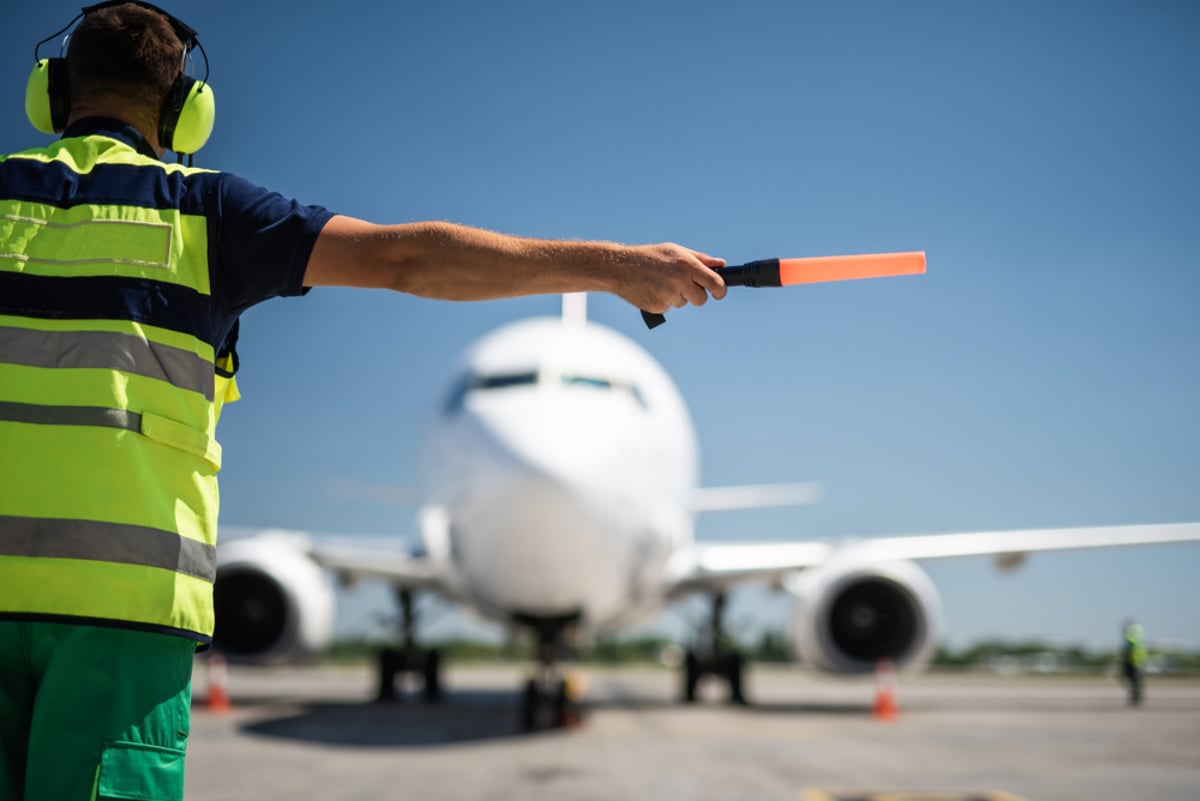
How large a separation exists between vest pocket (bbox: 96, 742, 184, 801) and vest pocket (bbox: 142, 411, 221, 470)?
40 cm

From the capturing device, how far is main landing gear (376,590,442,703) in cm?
1285

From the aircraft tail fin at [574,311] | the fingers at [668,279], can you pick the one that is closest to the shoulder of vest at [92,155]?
the fingers at [668,279]

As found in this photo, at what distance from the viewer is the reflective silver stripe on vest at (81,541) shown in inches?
52.8

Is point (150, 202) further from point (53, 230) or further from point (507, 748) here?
point (507, 748)

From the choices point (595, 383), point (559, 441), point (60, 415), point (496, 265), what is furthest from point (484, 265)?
point (595, 383)

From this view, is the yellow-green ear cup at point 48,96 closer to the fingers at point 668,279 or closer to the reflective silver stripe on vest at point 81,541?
the reflective silver stripe on vest at point 81,541

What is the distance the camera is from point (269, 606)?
1091 cm

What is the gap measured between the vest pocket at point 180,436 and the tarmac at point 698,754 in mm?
3777

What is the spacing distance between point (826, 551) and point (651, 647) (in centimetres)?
3221

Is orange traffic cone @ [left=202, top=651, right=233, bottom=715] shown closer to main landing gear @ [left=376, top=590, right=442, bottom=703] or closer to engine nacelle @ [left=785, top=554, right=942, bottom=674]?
main landing gear @ [left=376, top=590, right=442, bottom=703]

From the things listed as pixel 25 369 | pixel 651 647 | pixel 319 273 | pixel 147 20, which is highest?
pixel 147 20

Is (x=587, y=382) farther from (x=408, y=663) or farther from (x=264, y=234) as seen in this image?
(x=264, y=234)

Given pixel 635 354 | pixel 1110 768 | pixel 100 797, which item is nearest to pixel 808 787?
pixel 1110 768

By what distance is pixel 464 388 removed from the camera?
899 cm
